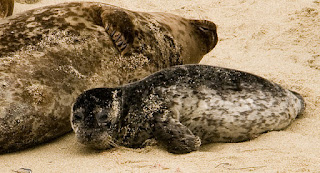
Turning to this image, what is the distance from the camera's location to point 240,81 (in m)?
3.35

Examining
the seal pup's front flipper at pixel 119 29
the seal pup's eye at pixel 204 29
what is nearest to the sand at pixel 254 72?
the seal pup's eye at pixel 204 29

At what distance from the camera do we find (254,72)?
4738mm

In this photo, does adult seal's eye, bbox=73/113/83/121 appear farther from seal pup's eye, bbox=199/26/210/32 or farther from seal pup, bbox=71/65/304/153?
seal pup's eye, bbox=199/26/210/32

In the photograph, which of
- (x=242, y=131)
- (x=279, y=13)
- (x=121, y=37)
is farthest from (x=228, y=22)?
(x=242, y=131)

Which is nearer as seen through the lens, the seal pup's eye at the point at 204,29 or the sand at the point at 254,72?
the sand at the point at 254,72

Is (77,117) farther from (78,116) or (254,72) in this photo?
(254,72)

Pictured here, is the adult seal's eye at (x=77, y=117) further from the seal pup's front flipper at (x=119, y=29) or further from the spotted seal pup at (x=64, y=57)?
the seal pup's front flipper at (x=119, y=29)

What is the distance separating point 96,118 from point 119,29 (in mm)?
1064

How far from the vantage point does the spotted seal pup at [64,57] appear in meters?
3.05

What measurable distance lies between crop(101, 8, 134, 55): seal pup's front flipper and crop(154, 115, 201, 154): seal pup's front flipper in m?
0.96

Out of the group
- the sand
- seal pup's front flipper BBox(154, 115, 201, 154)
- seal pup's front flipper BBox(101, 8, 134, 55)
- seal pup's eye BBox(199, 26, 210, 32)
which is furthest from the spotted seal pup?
seal pup's front flipper BBox(154, 115, 201, 154)

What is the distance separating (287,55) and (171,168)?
3.25 m

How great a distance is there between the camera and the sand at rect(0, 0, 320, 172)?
2.54 metres

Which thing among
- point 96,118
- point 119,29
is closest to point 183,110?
point 96,118
